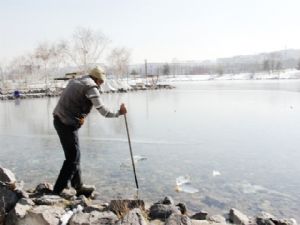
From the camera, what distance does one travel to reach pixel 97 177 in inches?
222

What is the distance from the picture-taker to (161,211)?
12.4 ft

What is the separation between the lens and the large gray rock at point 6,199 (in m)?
3.82

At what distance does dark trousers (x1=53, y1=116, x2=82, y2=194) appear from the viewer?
14.0ft

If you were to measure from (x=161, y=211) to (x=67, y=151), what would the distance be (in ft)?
4.50

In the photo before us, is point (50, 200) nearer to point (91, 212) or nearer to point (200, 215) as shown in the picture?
point (91, 212)

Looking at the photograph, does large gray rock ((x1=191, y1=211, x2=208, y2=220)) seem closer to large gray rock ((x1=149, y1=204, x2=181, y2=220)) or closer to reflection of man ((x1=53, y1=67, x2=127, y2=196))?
large gray rock ((x1=149, y1=204, x2=181, y2=220))

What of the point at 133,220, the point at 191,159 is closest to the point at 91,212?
the point at 133,220

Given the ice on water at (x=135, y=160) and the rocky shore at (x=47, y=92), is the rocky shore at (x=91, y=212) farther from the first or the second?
the rocky shore at (x=47, y=92)

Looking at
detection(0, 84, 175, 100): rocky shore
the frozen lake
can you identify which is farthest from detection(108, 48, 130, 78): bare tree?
the frozen lake

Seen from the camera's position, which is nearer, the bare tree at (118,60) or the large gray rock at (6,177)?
the large gray rock at (6,177)

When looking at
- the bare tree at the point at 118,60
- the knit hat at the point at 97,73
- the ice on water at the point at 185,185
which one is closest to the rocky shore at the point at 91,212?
the ice on water at the point at 185,185

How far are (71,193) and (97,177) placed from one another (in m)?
1.13

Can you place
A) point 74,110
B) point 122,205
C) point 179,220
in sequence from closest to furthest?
1. point 179,220
2. point 122,205
3. point 74,110

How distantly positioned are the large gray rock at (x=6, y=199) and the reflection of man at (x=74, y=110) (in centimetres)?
54
